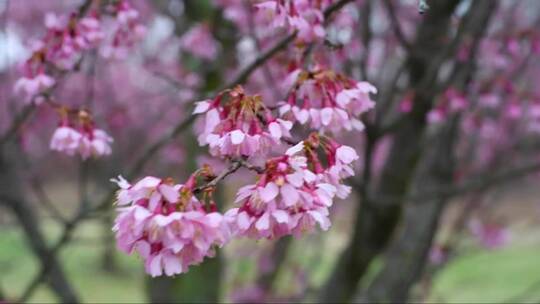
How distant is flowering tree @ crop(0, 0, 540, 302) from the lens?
1.18 meters

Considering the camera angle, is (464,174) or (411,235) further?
(464,174)

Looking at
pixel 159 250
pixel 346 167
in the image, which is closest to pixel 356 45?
pixel 346 167

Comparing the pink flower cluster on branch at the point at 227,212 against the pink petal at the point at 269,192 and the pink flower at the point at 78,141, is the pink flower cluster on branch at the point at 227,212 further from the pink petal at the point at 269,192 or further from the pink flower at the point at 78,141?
the pink flower at the point at 78,141

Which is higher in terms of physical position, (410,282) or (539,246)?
(410,282)

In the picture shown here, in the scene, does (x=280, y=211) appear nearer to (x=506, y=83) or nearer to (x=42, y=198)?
(x=506, y=83)

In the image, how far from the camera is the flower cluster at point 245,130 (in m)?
1.29

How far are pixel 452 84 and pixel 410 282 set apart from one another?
1033mm

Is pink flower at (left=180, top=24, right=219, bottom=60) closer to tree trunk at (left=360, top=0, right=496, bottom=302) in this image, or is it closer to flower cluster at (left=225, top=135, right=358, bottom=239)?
tree trunk at (left=360, top=0, right=496, bottom=302)

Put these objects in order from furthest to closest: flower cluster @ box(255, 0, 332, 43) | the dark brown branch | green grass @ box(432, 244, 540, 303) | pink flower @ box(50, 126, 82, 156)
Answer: green grass @ box(432, 244, 540, 303), the dark brown branch, pink flower @ box(50, 126, 82, 156), flower cluster @ box(255, 0, 332, 43)

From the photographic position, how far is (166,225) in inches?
43.4

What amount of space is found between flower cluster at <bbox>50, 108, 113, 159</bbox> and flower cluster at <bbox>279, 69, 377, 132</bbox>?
651mm

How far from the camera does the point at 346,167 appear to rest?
134cm

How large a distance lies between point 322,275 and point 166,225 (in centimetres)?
1021

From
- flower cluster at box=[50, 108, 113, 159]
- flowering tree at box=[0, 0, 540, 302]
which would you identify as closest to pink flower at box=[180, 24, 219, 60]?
flowering tree at box=[0, 0, 540, 302]
